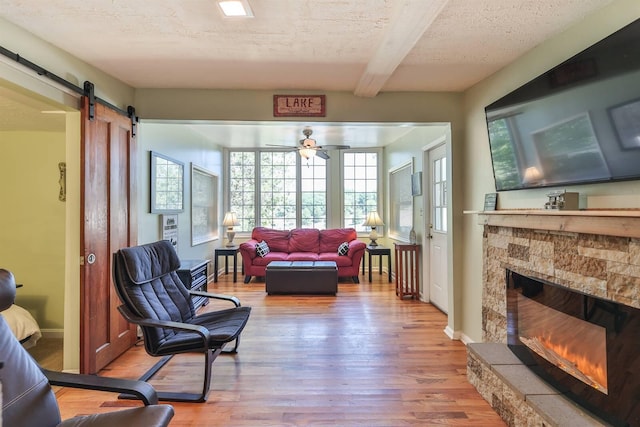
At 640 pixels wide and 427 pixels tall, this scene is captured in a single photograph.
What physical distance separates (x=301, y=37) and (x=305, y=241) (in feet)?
15.0

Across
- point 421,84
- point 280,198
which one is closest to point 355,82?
point 421,84

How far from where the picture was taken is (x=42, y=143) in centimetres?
346

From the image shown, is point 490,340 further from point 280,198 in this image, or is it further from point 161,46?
point 280,198

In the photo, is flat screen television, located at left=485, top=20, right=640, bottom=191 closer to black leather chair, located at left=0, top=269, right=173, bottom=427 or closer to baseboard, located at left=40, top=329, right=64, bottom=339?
black leather chair, located at left=0, top=269, right=173, bottom=427

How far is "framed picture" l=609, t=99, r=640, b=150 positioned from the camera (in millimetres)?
1449

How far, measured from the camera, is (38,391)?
142 centimetres

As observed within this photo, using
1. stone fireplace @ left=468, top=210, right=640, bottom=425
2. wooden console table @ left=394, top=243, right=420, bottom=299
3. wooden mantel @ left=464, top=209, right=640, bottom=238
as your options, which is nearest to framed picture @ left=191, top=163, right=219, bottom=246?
wooden console table @ left=394, top=243, right=420, bottom=299

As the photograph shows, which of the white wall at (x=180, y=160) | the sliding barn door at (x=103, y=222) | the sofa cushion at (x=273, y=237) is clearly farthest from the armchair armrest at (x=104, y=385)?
the sofa cushion at (x=273, y=237)

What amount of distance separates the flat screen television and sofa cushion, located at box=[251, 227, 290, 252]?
4591 millimetres

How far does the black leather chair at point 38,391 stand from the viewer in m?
1.33

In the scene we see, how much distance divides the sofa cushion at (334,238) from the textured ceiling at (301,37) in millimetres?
3825

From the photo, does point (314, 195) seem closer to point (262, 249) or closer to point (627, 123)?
point (262, 249)

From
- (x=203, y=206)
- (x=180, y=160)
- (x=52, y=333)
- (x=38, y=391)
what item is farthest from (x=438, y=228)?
(x=52, y=333)

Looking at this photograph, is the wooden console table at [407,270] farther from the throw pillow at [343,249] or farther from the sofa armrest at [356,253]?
the throw pillow at [343,249]
